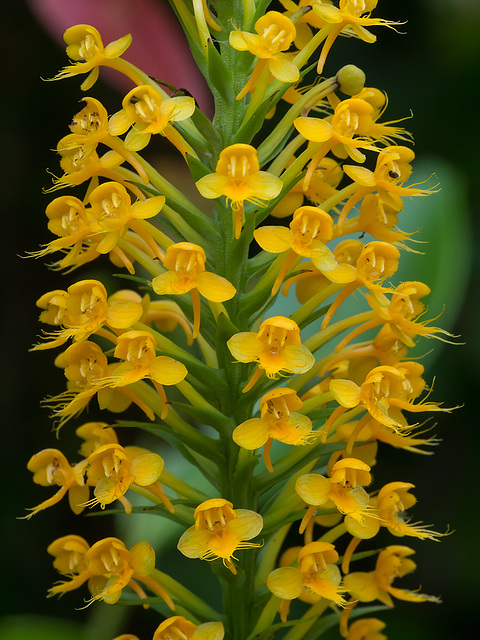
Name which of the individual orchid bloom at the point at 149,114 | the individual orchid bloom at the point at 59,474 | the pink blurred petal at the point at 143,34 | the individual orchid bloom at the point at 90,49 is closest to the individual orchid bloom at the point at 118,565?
the individual orchid bloom at the point at 59,474

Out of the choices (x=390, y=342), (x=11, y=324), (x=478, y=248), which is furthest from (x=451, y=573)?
(x=11, y=324)

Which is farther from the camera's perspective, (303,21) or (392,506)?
(303,21)

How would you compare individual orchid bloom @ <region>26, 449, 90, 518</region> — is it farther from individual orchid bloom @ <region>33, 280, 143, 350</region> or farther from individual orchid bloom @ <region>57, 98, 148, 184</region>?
individual orchid bloom @ <region>57, 98, 148, 184</region>

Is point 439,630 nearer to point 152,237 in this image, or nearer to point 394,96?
point 152,237

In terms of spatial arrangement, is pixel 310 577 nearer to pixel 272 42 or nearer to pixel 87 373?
pixel 87 373

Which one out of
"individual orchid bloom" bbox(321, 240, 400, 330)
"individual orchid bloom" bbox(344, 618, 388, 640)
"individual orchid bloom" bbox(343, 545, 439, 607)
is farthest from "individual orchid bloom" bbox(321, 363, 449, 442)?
"individual orchid bloom" bbox(344, 618, 388, 640)

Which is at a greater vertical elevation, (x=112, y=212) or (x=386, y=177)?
(x=112, y=212)

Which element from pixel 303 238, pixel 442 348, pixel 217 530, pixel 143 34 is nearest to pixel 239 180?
pixel 303 238
